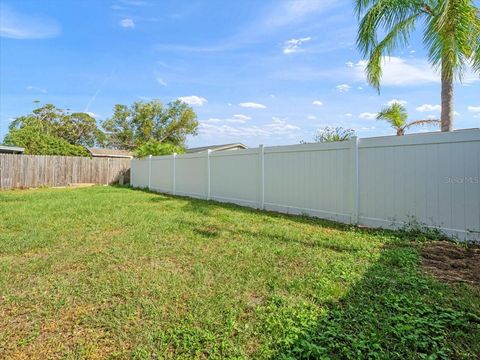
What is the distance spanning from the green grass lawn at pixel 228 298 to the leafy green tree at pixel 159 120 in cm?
2679

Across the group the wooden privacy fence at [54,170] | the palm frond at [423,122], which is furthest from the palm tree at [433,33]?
the wooden privacy fence at [54,170]

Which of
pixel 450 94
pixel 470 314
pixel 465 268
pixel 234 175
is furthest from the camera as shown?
pixel 234 175

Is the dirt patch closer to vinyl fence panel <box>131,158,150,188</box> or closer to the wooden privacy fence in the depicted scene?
vinyl fence panel <box>131,158,150,188</box>

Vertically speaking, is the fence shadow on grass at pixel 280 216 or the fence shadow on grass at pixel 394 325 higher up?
the fence shadow on grass at pixel 280 216

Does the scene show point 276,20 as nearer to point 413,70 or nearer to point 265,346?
point 413,70

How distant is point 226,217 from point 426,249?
3679 millimetres

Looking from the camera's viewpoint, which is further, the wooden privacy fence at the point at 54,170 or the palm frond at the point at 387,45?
the wooden privacy fence at the point at 54,170

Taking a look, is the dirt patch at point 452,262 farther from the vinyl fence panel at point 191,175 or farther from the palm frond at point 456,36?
the vinyl fence panel at point 191,175

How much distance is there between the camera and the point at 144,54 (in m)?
15.2

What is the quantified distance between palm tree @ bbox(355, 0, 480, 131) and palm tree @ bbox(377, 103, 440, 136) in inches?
191

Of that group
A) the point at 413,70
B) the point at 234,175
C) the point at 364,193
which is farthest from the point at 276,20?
the point at 364,193

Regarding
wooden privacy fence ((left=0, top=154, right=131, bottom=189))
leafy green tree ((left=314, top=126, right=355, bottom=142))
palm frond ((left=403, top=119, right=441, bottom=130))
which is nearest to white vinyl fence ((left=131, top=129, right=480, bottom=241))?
palm frond ((left=403, top=119, right=441, bottom=130))

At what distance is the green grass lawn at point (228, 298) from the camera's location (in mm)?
1841

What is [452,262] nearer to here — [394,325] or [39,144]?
[394,325]
